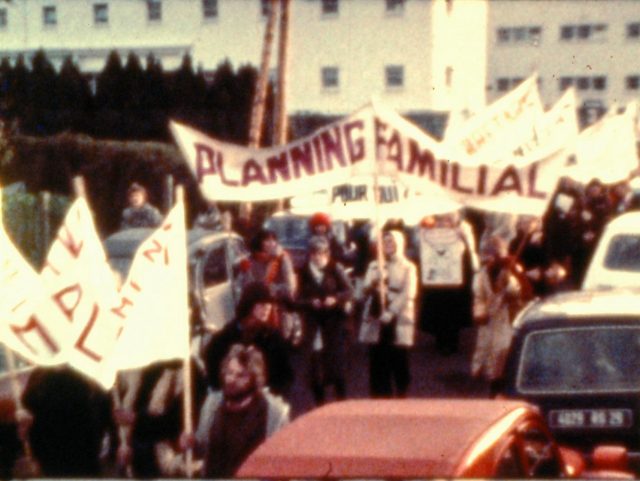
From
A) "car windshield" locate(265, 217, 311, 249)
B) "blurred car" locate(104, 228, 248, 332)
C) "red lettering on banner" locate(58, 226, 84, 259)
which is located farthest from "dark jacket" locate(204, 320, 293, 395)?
"car windshield" locate(265, 217, 311, 249)

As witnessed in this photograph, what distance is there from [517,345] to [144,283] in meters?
2.39

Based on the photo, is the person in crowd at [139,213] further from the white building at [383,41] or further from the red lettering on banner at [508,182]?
the red lettering on banner at [508,182]

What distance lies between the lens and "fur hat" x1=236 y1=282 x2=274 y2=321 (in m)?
8.67

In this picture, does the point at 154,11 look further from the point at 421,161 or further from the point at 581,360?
the point at 581,360

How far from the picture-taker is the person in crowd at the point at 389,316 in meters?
12.1

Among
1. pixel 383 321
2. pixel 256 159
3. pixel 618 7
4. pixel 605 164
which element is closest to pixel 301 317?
pixel 383 321

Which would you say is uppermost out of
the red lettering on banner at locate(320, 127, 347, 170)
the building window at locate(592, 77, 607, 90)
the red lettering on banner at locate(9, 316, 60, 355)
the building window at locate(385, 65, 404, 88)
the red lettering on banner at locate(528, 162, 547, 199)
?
the building window at locate(385, 65, 404, 88)

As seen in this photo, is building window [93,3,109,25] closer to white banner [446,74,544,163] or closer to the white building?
the white building

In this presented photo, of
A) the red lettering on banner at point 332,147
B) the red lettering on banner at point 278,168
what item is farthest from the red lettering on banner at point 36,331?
the red lettering on banner at point 332,147

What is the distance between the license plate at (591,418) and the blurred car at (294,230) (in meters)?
15.1

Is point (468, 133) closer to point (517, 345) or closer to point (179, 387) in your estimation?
point (517, 345)

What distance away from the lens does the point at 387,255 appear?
12.4 metres

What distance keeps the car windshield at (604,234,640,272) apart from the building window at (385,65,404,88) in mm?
32128

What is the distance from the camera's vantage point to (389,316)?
12.0 metres
